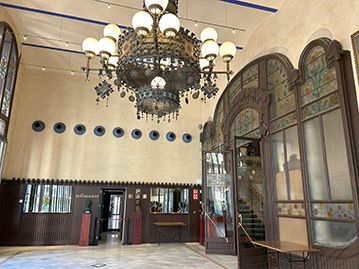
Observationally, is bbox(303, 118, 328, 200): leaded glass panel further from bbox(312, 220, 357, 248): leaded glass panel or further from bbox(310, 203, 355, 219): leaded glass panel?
bbox(312, 220, 357, 248): leaded glass panel

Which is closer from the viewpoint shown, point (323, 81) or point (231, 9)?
point (323, 81)

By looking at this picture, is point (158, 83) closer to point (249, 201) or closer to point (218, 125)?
point (249, 201)

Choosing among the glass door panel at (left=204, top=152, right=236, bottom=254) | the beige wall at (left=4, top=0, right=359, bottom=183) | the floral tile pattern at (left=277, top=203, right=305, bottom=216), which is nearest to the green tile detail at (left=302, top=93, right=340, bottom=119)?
the floral tile pattern at (left=277, top=203, right=305, bottom=216)

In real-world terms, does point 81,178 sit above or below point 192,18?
below

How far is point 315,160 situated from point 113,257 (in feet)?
17.8

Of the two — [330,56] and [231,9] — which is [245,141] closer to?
[330,56]

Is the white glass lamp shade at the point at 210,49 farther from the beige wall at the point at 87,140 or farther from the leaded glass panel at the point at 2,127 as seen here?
the leaded glass panel at the point at 2,127

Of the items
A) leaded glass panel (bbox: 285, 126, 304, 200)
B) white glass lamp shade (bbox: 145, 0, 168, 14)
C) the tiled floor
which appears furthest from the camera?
the tiled floor

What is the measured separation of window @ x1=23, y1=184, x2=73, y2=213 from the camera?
8.84 meters

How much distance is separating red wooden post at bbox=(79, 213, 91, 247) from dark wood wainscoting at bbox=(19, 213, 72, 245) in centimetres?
56

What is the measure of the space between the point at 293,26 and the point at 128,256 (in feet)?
23.0

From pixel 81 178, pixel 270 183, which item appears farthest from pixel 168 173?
pixel 270 183

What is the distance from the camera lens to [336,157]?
4.38 m

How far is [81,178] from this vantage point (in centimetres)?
943
